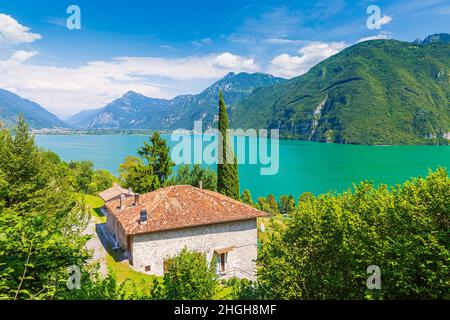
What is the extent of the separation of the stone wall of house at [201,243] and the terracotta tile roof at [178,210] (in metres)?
0.53

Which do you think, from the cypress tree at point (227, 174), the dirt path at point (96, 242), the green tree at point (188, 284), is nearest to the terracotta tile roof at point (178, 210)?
the dirt path at point (96, 242)

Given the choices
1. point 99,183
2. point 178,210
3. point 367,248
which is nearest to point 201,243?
point 178,210

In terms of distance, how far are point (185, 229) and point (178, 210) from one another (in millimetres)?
1735

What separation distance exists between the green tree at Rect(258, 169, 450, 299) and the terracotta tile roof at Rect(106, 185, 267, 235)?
10.7 meters

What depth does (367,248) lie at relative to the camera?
33.5 ft

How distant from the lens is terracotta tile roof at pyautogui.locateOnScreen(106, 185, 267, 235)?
2181 cm

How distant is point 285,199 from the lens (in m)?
73.1

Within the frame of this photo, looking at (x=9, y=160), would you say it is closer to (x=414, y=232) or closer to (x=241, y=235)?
(x=241, y=235)

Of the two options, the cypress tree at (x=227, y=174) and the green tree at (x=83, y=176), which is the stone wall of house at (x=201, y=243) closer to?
the cypress tree at (x=227, y=174)

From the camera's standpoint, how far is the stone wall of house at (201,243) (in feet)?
69.7

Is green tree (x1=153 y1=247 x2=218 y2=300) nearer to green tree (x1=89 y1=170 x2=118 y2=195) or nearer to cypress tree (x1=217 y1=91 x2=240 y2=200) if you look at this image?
cypress tree (x1=217 y1=91 x2=240 y2=200)

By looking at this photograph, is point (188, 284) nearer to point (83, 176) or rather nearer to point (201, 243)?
point (201, 243)
